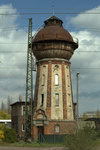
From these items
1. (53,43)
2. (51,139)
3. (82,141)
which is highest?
(53,43)

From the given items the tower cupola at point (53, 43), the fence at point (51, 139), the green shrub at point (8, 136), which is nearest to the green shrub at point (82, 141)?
the fence at point (51, 139)

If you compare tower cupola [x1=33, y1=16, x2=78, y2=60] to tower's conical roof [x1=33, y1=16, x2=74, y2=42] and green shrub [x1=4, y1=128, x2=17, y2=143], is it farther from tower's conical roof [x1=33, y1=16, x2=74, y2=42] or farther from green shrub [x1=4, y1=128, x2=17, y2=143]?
green shrub [x1=4, y1=128, x2=17, y2=143]

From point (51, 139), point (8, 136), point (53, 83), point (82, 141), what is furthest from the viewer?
point (53, 83)

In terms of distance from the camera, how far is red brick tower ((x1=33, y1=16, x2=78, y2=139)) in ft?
119

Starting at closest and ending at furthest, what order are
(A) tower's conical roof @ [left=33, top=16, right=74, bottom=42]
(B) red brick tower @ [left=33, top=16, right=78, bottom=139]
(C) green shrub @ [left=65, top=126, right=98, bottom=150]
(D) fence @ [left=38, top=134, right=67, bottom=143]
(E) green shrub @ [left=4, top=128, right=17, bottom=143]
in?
(C) green shrub @ [left=65, top=126, right=98, bottom=150], (D) fence @ [left=38, top=134, right=67, bottom=143], (E) green shrub @ [left=4, top=128, right=17, bottom=143], (B) red brick tower @ [left=33, top=16, right=78, bottom=139], (A) tower's conical roof @ [left=33, top=16, right=74, bottom=42]

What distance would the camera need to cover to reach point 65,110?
120ft

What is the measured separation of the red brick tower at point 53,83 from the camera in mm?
36219

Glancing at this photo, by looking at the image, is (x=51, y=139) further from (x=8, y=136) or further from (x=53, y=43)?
(x=53, y=43)

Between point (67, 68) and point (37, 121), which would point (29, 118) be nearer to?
point (37, 121)

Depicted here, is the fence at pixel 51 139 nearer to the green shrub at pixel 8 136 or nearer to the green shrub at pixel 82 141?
the green shrub at pixel 8 136

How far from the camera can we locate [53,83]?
37156 millimetres

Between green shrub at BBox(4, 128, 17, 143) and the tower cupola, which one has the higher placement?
the tower cupola

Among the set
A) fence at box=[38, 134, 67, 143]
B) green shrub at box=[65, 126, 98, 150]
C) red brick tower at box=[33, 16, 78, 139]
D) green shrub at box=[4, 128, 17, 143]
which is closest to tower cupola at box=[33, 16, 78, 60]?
red brick tower at box=[33, 16, 78, 139]

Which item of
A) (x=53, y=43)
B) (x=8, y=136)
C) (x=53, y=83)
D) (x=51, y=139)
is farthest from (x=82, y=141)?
(x=53, y=43)
